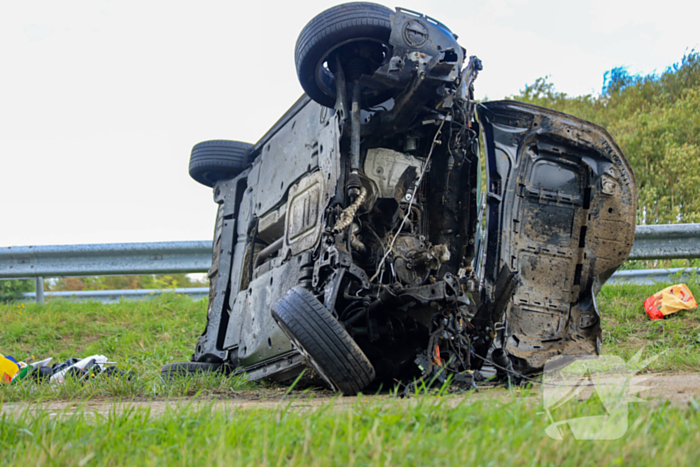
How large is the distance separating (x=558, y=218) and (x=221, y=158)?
3.17 meters

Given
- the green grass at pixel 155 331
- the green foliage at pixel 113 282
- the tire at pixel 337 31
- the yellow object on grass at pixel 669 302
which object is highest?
the tire at pixel 337 31

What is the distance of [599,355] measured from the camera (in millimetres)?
4090

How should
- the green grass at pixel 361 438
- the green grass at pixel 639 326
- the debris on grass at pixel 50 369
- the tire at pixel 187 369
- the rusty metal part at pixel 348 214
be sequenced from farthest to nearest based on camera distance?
the green grass at pixel 639 326
the tire at pixel 187 369
the debris on grass at pixel 50 369
the rusty metal part at pixel 348 214
the green grass at pixel 361 438

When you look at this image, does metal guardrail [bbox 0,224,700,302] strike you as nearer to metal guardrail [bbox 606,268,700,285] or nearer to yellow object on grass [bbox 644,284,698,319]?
metal guardrail [bbox 606,268,700,285]

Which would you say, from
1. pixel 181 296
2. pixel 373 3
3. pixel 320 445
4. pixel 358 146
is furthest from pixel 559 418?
pixel 181 296

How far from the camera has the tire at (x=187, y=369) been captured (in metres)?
3.91

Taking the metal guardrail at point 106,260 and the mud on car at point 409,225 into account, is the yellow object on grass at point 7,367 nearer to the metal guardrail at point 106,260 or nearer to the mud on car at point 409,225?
the mud on car at point 409,225

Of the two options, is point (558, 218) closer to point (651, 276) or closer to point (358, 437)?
point (358, 437)

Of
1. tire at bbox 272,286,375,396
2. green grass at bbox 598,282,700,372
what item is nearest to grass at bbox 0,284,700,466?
tire at bbox 272,286,375,396

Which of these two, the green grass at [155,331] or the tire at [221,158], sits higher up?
the tire at [221,158]

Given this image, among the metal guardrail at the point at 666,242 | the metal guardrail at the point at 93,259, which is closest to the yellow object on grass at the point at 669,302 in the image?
the metal guardrail at the point at 666,242

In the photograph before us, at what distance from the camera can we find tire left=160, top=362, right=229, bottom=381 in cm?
391

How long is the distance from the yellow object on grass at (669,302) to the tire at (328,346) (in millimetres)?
3951

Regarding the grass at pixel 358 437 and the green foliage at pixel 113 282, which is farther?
the green foliage at pixel 113 282
